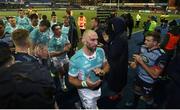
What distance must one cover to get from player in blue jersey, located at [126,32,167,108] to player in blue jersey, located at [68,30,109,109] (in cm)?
85

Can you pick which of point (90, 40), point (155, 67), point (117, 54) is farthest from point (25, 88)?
point (117, 54)

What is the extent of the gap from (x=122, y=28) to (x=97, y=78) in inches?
98.0

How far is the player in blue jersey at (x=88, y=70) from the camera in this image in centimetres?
550

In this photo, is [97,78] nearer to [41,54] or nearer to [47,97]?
[41,54]

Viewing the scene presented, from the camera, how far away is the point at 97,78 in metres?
5.72

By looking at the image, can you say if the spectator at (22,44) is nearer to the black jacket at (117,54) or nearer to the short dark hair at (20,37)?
the short dark hair at (20,37)

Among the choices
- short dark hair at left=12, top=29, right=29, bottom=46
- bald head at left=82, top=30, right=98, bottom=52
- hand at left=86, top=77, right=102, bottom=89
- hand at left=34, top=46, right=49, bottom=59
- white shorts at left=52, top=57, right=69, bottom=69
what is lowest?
white shorts at left=52, top=57, right=69, bottom=69

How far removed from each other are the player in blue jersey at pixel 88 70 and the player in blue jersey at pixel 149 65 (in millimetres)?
855

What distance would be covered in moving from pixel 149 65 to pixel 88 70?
1661mm

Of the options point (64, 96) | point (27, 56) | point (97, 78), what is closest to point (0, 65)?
point (27, 56)

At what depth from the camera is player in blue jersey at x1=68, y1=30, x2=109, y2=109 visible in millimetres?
5500

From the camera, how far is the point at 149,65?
22.0ft

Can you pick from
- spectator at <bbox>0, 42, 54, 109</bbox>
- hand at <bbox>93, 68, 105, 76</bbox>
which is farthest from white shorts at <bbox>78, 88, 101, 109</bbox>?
spectator at <bbox>0, 42, 54, 109</bbox>

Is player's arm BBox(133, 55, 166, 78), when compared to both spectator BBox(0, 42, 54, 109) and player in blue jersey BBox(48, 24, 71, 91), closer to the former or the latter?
player in blue jersey BBox(48, 24, 71, 91)
